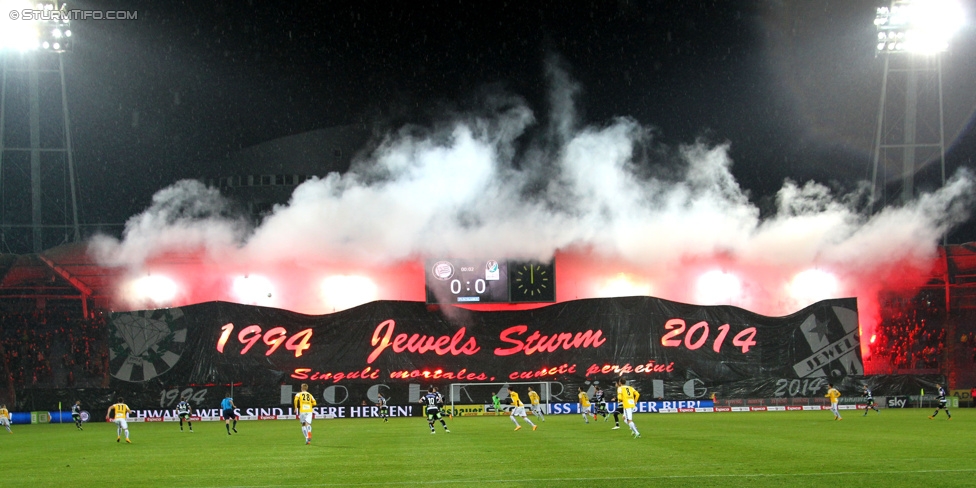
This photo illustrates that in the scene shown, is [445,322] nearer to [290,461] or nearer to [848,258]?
[848,258]

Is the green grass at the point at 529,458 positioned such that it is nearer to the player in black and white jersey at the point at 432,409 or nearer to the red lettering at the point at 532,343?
the player in black and white jersey at the point at 432,409

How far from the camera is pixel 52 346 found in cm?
4825

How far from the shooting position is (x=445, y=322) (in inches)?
1891

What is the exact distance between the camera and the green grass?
1510 centimetres

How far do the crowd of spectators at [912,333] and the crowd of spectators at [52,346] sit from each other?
150ft

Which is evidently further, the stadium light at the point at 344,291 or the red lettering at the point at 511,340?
the stadium light at the point at 344,291

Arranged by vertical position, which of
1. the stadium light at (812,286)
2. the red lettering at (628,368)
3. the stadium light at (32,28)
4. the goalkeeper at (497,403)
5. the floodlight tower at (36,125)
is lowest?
the goalkeeper at (497,403)

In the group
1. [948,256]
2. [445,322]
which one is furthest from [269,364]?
[948,256]

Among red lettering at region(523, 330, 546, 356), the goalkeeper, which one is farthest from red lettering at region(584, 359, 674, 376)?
the goalkeeper

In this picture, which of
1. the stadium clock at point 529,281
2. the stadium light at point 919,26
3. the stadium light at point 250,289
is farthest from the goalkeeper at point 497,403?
the stadium light at point 919,26

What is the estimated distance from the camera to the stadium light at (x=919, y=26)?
44031 mm

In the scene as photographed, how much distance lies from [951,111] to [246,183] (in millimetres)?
41872

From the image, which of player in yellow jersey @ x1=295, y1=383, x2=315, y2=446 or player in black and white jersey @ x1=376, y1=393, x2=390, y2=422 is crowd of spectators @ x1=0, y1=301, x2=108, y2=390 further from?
player in yellow jersey @ x1=295, y1=383, x2=315, y2=446

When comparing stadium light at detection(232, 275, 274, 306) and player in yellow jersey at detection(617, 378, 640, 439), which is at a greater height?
stadium light at detection(232, 275, 274, 306)
